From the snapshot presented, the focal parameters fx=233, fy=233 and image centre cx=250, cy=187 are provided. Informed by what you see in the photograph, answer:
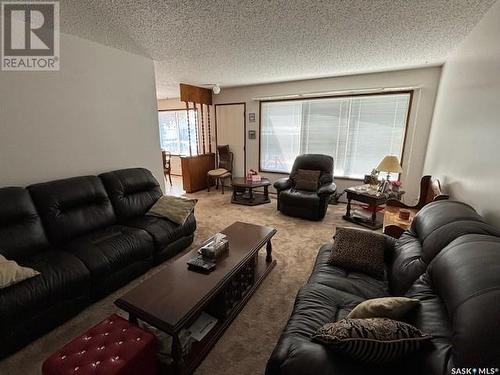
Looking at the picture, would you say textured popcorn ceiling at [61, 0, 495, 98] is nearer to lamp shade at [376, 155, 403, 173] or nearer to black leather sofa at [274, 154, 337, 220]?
lamp shade at [376, 155, 403, 173]

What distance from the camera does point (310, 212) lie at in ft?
12.0

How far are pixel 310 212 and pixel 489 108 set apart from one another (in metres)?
2.33

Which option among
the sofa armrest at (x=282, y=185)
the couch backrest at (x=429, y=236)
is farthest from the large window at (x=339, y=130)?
the couch backrest at (x=429, y=236)

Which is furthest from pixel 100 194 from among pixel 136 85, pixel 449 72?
pixel 449 72

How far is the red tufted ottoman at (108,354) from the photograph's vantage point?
106cm

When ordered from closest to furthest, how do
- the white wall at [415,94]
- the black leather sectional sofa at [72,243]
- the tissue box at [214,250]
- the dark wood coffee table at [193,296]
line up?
the dark wood coffee table at [193,296] → the black leather sectional sofa at [72,243] → the tissue box at [214,250] → the white wall at [415,94]

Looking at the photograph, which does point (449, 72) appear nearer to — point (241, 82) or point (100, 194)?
point (241, 82)

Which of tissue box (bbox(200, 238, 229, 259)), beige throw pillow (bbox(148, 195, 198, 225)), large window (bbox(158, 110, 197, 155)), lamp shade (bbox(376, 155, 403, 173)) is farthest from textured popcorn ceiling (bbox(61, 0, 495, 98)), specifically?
large window (bbox(158, 110, 197, 155))

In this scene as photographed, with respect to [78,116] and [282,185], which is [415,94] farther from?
[78,116]

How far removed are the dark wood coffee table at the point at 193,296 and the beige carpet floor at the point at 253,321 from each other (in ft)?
0.26

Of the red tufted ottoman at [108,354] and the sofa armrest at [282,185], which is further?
the sofa armrest at [282,185]

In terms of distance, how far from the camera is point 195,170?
5328 millimetres

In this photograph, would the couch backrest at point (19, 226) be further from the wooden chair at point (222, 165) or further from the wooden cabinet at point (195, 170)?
the wooden chair at point (222, 165)

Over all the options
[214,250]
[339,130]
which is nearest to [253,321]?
[214,250]
